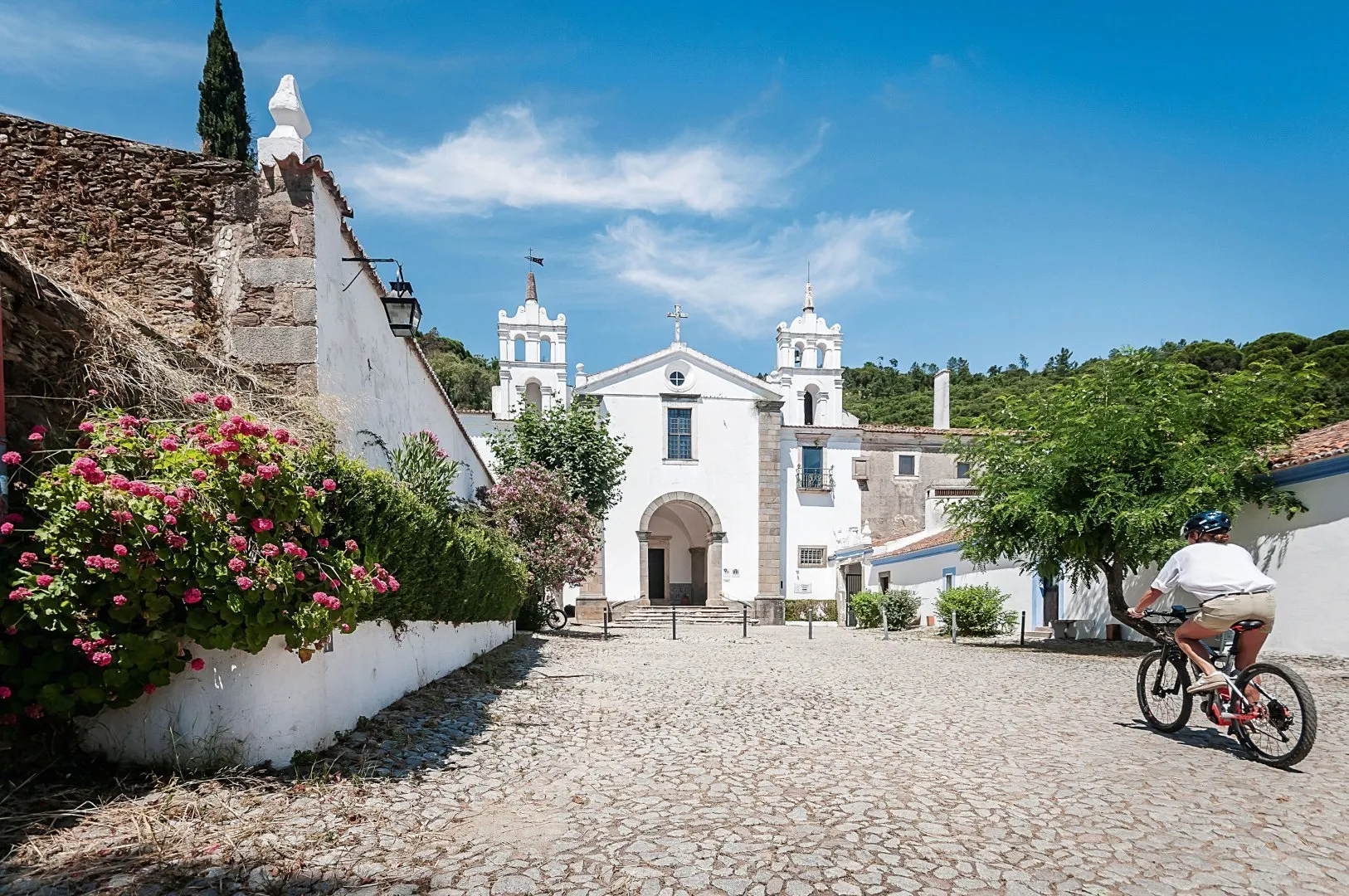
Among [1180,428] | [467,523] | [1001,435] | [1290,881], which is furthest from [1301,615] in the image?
[467,523]

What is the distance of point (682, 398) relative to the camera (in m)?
30.5

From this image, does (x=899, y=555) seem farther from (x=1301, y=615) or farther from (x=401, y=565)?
(x=401, y=565)

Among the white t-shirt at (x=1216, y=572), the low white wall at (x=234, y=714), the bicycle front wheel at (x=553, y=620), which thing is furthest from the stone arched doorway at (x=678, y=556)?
the low white wall at (x=234, y=714)

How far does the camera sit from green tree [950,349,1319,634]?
12.4 m

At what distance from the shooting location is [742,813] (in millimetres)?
4227

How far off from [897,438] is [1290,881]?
1157 inches

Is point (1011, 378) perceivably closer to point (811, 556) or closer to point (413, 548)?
point (811, 556)

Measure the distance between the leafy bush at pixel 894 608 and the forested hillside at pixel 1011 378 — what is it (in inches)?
210

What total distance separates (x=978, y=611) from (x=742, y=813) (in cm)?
1696

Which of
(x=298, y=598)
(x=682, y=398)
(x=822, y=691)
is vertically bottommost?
(x=822, y=691)

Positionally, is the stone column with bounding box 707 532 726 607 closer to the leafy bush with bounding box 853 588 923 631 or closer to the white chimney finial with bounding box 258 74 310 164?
the leafy bush with bounding box 853 588 923 631

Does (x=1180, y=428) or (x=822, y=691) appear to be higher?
(x=1180, y=428)

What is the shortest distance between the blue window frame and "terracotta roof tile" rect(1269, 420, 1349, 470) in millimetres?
19050

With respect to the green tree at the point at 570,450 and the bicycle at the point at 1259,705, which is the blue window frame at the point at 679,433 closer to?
the green tree at the point at 570,450
